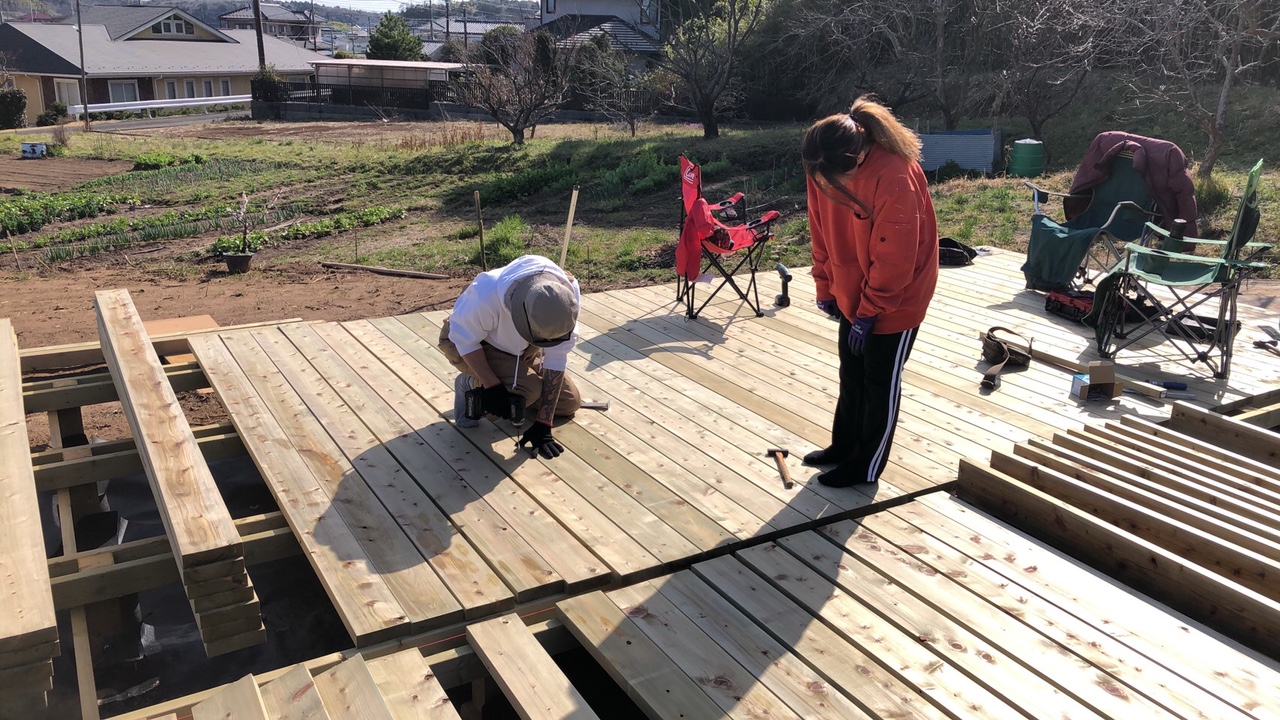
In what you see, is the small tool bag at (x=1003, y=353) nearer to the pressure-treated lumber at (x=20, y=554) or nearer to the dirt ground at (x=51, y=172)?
the pressure-treated lumber at (x=20, y=554)

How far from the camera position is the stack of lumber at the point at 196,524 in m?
2.62

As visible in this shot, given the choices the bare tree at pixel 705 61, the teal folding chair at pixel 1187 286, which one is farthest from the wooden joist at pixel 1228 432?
the bare tree at pixel 705 61

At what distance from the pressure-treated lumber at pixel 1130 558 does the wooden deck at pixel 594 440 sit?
248mm

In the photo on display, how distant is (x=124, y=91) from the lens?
39.6m

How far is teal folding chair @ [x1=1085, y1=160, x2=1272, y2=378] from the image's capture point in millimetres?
4586

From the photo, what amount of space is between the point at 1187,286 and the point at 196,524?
475cm

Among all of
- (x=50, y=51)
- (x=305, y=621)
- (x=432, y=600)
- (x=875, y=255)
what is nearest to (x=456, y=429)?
(x=305, y=621)

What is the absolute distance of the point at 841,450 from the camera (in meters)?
3.49

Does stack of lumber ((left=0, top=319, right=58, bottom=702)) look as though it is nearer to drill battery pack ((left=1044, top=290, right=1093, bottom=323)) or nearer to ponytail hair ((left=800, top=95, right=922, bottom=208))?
ponytail hair ((left=800, top=95, right=922, bottom=208))

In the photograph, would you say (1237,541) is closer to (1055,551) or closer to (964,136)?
(1055,551)

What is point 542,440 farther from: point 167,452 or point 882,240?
point 882,240

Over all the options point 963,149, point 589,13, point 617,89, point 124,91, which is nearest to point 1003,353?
point 963,149

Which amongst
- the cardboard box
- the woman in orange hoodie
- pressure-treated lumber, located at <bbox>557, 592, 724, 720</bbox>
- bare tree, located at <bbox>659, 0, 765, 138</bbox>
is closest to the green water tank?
bare tree, located at <bbox>659, 0, 765, 138</bbox>

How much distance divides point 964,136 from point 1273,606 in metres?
12.0
